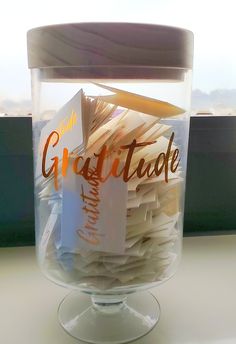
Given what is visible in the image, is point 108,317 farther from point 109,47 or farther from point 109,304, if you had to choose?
point 109,47

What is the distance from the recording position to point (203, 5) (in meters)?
0.53

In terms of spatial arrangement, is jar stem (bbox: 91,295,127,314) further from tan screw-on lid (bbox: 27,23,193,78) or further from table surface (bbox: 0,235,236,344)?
tan screw-on lid (bbox: 27,23,193,78)

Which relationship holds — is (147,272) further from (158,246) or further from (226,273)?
(226,273)

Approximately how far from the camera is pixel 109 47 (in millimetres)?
299

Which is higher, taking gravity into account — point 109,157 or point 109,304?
point 109,157

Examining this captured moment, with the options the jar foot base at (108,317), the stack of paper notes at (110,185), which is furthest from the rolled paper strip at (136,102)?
the jar foot base at (108,317)

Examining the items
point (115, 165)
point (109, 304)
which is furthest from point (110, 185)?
point (109, 304)

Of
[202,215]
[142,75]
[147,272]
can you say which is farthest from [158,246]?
[202,215]

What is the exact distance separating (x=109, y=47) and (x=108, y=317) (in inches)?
8.9

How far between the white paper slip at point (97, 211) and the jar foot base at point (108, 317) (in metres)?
0.07

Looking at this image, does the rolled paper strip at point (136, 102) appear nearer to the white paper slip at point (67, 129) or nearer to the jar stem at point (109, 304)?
the white paper slip at point (67, 129)

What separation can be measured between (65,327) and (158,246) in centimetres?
11

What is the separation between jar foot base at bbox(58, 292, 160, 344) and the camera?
0.36 metres

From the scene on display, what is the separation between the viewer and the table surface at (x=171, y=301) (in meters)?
0.37
